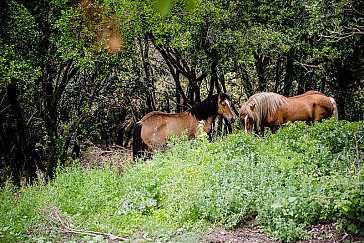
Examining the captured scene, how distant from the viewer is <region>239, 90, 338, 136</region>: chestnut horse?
9492 mm

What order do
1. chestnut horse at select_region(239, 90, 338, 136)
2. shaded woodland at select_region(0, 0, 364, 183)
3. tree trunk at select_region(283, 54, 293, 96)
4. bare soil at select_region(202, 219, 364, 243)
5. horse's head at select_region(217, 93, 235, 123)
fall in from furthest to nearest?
tree trunk at select_region(283, 54, 293, 96), horse's head at select_region(217, 93, 235, 123), chestnut horse at select_region(239, 90, 338, 136), shaded woodland at select_region(0, 0, 364, 183), bare soil at select_region(202, 219, 364, 243)

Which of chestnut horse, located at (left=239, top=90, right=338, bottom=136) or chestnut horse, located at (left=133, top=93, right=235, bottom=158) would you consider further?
chestnut horse, located at (left=133, top=93, right=235, bottom=158)

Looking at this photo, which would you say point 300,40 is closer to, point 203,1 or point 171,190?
point 203,1

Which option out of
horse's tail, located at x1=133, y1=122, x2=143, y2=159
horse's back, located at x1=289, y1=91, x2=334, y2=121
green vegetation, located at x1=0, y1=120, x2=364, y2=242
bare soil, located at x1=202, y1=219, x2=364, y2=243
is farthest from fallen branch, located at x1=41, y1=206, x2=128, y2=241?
horse's back, located at x1=289, y1=91, x2=334, y2=121

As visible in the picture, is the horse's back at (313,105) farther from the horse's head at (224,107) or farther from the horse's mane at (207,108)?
the horse's mane at (207,108)

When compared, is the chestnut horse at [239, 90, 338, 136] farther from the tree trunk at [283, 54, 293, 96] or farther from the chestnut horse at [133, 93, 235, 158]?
the tree trunk at [283, 54, 293, 96]

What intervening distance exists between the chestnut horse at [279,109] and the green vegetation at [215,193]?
60.0 inches

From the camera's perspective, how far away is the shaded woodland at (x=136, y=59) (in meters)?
9.37

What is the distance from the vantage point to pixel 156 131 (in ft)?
31.7

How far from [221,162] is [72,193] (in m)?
2.46

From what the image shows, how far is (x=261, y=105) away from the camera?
9.48 meters

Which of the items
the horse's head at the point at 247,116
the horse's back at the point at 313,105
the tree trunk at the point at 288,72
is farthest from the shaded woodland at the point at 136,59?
the horse's head at the point at 247,116

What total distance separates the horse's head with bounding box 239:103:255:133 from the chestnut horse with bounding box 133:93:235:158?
45 centimetres

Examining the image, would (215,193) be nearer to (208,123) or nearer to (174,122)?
(174,122)
